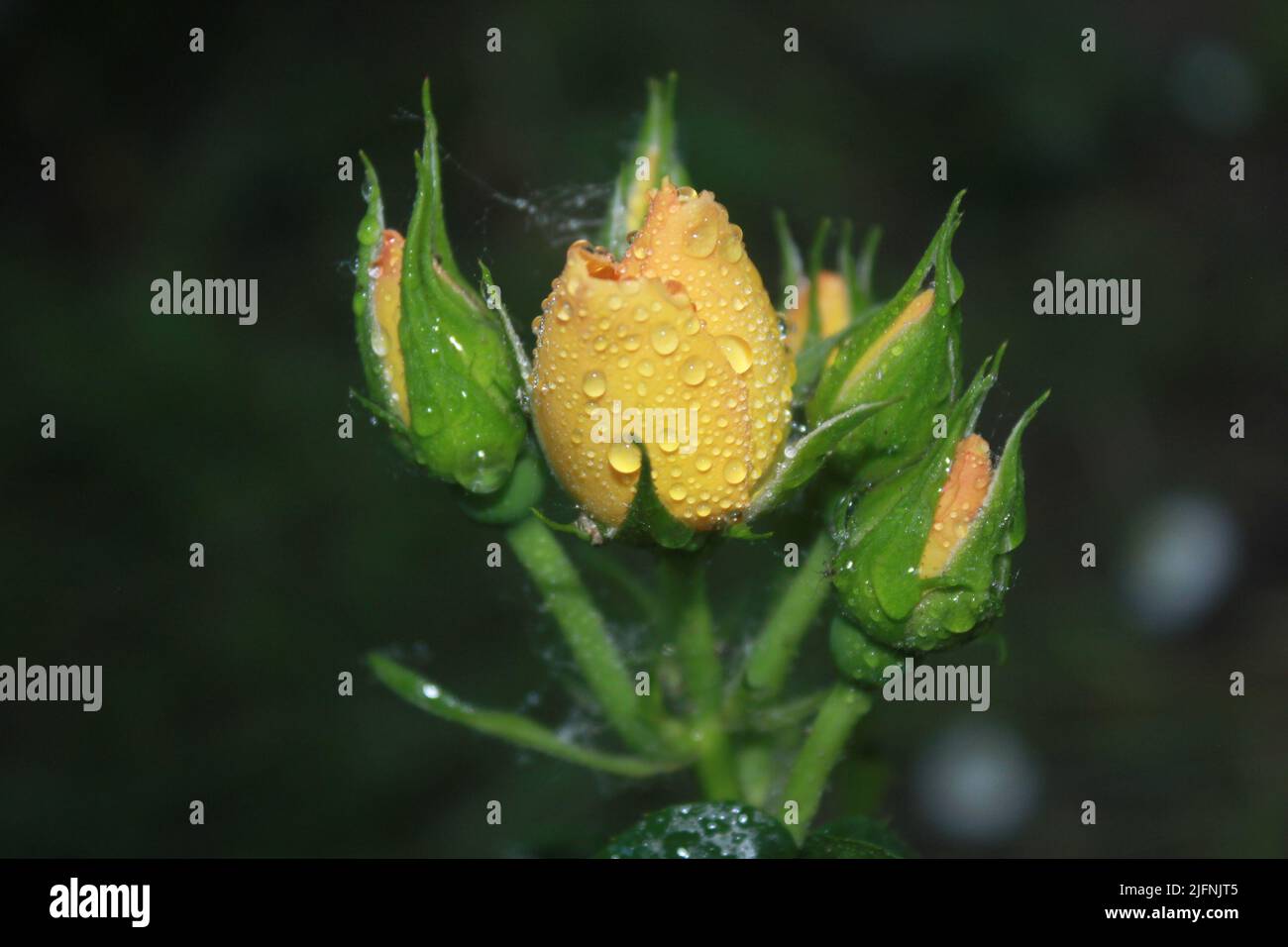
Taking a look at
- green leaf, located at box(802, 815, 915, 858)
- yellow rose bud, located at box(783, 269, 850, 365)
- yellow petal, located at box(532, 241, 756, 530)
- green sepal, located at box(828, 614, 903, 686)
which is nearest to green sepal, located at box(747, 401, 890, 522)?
yellow petal, located at box(532, 241, 756, 530)

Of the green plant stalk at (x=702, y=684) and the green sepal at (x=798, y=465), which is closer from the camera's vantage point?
the green sepal at (x=798, y=465)

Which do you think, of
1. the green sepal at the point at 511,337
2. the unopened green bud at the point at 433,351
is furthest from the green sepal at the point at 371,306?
the green sepal at the point at 511,337

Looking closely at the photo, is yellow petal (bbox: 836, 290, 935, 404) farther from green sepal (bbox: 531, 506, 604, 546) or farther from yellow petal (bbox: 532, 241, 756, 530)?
green sepal (bbox: 531, 506, 604, 546)

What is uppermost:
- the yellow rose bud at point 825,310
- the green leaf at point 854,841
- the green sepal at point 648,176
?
the green sepal at point 648,176

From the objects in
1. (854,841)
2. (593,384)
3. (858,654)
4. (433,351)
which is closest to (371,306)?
(433,351)

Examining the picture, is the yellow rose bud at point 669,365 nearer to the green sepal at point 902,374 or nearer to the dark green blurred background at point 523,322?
the green sepal at point 902,374

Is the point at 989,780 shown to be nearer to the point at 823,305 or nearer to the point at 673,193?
the point at 823,305
